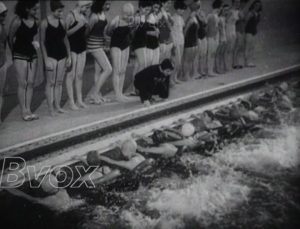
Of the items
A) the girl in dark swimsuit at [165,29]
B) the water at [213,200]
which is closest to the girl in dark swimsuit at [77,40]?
the girl in dark swimsuit at [165,29]

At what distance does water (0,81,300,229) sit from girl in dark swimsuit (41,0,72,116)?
2.52 meters

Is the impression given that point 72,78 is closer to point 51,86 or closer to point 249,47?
point 51,86

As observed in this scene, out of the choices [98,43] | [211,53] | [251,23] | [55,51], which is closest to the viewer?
[55,51]

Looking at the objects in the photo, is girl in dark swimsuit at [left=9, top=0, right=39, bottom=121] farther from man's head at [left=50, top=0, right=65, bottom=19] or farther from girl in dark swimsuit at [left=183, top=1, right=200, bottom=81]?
girl in dark swimsuit at [left=183, top=1, right=200, bottom=81]

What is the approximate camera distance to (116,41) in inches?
304

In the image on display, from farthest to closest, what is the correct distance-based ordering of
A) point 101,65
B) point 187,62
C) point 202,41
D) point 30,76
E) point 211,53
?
point 211,53, point 202,41, point 187,62, point 101,65, point 30,76

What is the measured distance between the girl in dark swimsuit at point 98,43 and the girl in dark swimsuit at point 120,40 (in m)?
0.20

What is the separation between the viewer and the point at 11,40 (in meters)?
6.16

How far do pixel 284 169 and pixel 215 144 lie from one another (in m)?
1.17

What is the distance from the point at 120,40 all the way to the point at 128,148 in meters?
2.57

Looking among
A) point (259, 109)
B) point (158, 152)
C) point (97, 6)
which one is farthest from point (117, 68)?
point (259, 109)

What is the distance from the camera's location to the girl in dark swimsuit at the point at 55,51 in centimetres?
649

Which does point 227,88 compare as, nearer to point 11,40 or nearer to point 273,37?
point 11,40

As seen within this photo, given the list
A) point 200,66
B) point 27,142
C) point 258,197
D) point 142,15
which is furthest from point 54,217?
point 200,66
